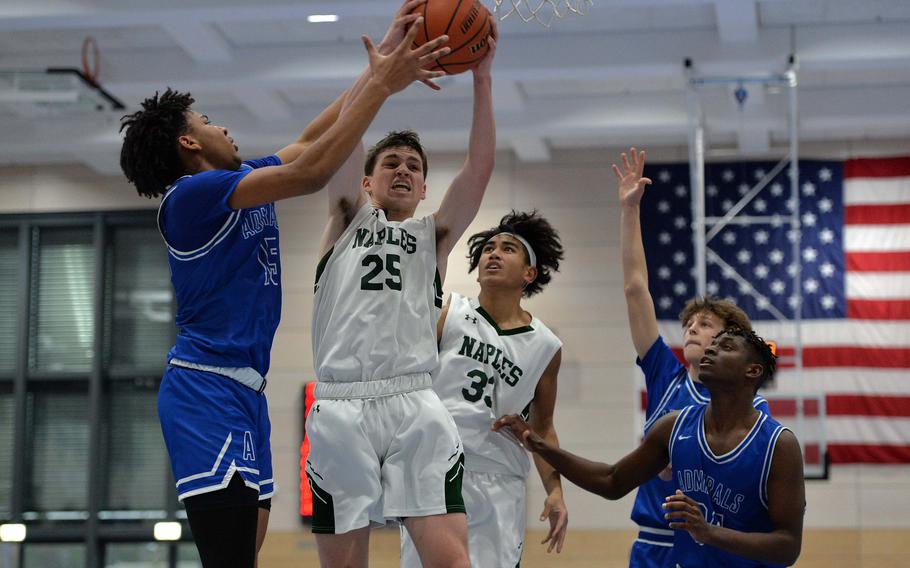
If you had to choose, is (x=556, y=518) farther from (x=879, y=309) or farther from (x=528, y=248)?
(x=879, y=309)

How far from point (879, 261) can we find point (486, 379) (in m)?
8.77

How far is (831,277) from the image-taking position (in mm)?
12430

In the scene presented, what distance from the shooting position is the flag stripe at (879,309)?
12.3 metres

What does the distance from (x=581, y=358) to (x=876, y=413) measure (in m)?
3.29

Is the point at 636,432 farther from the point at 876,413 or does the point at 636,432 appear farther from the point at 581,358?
the point at 876,413

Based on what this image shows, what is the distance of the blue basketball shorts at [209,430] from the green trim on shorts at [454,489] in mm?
611

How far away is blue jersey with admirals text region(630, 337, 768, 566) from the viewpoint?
190 inches

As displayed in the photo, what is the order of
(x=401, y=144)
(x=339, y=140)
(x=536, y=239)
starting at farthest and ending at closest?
(x=536, y=239), (x=401, y=144), (x=339, y=140)

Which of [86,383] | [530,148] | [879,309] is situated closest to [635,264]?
[530,148]

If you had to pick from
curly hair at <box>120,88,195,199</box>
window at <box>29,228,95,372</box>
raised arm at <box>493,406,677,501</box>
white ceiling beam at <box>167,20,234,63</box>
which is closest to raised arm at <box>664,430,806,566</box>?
raised arm at <box>493,406,677,501</box>

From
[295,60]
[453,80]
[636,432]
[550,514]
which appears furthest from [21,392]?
[550,514]

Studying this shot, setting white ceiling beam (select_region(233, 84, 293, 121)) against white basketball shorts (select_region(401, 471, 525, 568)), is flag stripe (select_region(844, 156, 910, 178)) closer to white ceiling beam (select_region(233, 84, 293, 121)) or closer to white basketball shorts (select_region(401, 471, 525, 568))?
white ceiling beam (select_region(233, 84, 293, 121))

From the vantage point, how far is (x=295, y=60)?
430 inches

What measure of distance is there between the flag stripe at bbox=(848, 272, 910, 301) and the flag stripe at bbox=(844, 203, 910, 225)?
594mm
